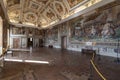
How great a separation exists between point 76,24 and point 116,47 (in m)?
8.17

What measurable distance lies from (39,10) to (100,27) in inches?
692

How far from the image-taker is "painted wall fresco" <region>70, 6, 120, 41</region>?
451 inches

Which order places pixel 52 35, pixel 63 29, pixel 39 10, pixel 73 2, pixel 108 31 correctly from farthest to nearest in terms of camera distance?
1. pixel 52 35
2. pixel 39 10
3. pixel 63 29
4. pixel 73 2
5. pixel 108 31

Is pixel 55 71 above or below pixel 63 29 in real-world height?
below

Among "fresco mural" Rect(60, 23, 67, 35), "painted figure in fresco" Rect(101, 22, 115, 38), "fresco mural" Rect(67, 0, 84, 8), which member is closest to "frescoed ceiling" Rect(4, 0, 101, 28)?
"fresco mural" Rect(67, 0, 84, 8)

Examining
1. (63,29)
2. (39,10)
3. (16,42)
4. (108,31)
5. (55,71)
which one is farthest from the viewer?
(16,42)

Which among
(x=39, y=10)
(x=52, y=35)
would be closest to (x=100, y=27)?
(x=52, y=35)

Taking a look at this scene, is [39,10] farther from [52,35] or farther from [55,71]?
[55,71]

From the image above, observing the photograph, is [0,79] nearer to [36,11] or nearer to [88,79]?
[88,79]

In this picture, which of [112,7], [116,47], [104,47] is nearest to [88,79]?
[116,47]

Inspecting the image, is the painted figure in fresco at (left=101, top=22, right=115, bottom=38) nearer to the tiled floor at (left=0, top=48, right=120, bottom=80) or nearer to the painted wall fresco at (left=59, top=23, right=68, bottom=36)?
the tiled floor at (left=0, top=48, right=120, bottom=80)

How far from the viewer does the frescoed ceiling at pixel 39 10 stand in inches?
764

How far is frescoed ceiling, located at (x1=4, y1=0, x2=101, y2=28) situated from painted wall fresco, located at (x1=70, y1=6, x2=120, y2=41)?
231 centimetres

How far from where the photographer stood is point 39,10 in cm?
2697
